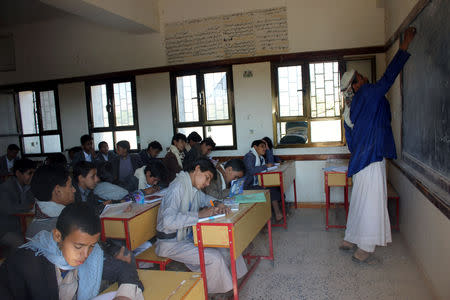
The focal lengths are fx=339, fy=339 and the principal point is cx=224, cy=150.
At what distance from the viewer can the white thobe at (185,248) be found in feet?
7.84

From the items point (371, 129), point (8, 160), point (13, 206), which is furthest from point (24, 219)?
point (371, 129)

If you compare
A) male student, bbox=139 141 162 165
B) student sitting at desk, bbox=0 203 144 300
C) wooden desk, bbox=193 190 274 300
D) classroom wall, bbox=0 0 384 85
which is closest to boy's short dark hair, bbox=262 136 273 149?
classroom wall, bbox=0 0 384 85

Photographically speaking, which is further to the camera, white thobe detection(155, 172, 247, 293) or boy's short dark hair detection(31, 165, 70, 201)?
white thobe detection(155, 172, 247, 293)

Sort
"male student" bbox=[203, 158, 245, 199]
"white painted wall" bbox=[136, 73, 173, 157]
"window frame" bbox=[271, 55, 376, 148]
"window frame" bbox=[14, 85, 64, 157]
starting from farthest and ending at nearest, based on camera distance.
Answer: "window frame" bbox=[14, 85, 64, 157] < "white painted wall" bbox=[136, 73, 173, 157] < "window frame" bbox=[271, 55, 376, 148] < "male student" bbox=[203, 158, 245, 199]

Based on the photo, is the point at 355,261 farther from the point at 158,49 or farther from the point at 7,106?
the point at 7,106

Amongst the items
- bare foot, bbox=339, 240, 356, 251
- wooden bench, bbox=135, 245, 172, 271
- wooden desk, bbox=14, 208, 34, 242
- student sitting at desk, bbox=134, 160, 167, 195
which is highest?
student sitting at desk, bbox=134, 160, 167, 195

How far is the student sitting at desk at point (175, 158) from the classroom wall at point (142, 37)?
156 cm

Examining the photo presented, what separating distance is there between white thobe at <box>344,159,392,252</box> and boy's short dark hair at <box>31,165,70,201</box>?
2.43 meters

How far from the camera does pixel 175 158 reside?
477 cm

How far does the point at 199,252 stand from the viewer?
2.36 m

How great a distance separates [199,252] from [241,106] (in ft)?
11.0

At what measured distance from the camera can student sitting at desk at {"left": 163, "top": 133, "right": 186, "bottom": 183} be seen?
4695 millimetres

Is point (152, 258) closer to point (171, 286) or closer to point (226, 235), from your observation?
point (226, 235)

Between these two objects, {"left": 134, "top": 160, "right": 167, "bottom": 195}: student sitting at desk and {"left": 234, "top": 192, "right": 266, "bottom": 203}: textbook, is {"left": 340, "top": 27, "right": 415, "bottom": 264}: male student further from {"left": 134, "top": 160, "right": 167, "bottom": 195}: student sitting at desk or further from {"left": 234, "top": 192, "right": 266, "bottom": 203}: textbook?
{"left": 134, "top": 160, "right": 167, "bottom": 195}: student sitting at desk
